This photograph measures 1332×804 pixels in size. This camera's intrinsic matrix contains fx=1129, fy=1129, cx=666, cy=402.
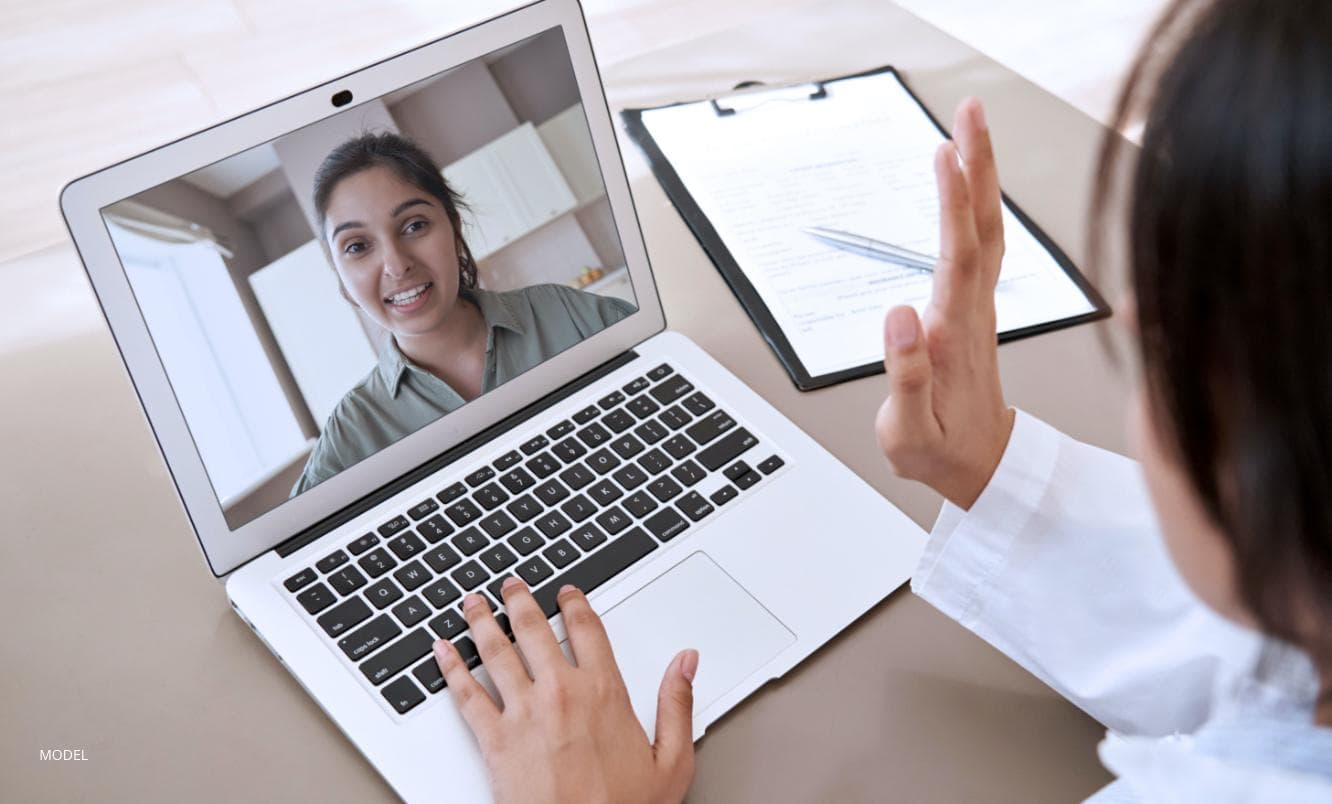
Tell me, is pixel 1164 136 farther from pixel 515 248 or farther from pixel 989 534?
pixel 515 248

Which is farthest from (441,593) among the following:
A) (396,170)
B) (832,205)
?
(832,205)

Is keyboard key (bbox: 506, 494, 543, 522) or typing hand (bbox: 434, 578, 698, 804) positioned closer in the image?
typing hand (bbox: 434, 578, 698, 804)

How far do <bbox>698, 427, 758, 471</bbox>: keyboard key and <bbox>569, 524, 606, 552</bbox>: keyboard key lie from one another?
85 mm

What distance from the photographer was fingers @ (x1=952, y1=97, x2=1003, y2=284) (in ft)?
1.92

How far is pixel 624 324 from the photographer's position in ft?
2.53

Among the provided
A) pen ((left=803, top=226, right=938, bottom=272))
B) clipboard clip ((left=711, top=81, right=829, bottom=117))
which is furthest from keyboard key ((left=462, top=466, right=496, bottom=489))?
clipboard clip ((left=711, top=81, right=829, bottom=117))

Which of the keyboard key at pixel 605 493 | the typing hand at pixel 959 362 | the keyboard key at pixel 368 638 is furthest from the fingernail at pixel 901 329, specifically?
the keyboard key at pixel 368 638

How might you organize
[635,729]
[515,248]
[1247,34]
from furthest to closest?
[515,248] < [635,729] < [1247,34]

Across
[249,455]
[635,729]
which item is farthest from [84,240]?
[635,729]

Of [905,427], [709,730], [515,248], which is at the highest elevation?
[515,248]

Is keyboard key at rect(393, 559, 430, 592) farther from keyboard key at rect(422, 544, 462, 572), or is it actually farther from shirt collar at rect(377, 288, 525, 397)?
shirt collar at rect(377, 288, 525, 397)

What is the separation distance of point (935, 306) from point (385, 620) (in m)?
0.35

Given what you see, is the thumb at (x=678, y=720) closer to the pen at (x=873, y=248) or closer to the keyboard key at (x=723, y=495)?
the keyboard key at (x=723, y=495)

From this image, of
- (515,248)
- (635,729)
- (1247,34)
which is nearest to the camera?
(1247,34)
